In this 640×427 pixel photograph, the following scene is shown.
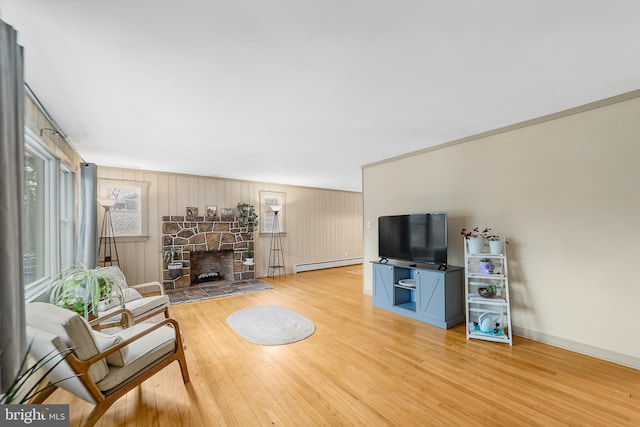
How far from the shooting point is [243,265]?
6.37m

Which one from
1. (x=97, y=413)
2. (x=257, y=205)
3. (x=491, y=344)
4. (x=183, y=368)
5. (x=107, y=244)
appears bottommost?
(x=491, y=344)

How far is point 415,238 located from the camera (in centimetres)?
391

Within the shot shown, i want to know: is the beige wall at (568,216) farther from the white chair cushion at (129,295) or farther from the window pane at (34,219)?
the window pane at (34,219)

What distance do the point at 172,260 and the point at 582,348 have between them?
20.8 feet

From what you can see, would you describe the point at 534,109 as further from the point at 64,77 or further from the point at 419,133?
the point at 64,77

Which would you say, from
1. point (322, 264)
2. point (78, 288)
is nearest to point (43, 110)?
point (78, 288)

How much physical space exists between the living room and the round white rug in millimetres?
137

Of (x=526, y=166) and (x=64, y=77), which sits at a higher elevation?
(x=64, y=77)

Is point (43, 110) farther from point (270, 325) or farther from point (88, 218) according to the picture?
point (270, 325)

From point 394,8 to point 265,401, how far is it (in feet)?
9.05

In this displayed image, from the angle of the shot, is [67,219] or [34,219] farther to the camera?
[67,219]

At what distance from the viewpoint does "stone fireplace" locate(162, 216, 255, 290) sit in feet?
18.2

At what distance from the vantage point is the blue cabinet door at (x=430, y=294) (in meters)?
3.43

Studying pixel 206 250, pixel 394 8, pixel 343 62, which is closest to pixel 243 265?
pixel 206 250
